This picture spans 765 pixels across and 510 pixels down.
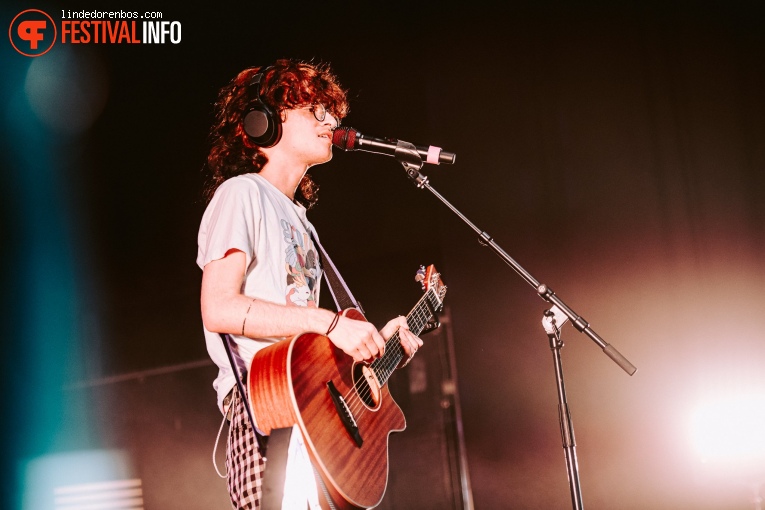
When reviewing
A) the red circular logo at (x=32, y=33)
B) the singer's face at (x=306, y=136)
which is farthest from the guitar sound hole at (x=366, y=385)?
the red circular logo at (x=32, y=33)

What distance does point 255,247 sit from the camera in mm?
1748

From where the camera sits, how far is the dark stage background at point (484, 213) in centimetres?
261

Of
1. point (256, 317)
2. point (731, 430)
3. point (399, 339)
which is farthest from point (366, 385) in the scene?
point (731, 430)

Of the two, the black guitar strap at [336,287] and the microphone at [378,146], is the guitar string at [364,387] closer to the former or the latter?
the black guitar strap at [336,287]

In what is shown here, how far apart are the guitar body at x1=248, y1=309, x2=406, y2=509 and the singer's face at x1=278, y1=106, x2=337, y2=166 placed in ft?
2.44

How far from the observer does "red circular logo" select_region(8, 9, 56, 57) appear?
2.65m

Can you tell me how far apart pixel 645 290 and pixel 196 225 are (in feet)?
6.69

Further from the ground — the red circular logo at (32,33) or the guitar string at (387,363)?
the red circular logo at (32,33)

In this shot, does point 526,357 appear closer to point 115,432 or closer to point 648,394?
point 648,394

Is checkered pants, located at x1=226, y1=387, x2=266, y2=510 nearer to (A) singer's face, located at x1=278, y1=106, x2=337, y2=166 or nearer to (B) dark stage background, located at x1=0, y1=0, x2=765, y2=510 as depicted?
(A) singer's face, located at x1=278, y1=106, x2=337, y2=166

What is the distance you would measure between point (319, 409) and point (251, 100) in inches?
46.3

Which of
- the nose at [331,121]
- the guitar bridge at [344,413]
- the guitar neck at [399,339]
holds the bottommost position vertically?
the guitar bridge at [344,413]

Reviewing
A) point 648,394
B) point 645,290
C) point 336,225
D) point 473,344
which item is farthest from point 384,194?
point 648,394

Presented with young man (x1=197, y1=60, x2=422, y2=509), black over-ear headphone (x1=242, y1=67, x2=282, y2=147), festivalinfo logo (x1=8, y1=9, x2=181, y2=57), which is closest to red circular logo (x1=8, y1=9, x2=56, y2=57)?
festivalinfo logo (x1=8, y1=9, x2=181, y2=57)
